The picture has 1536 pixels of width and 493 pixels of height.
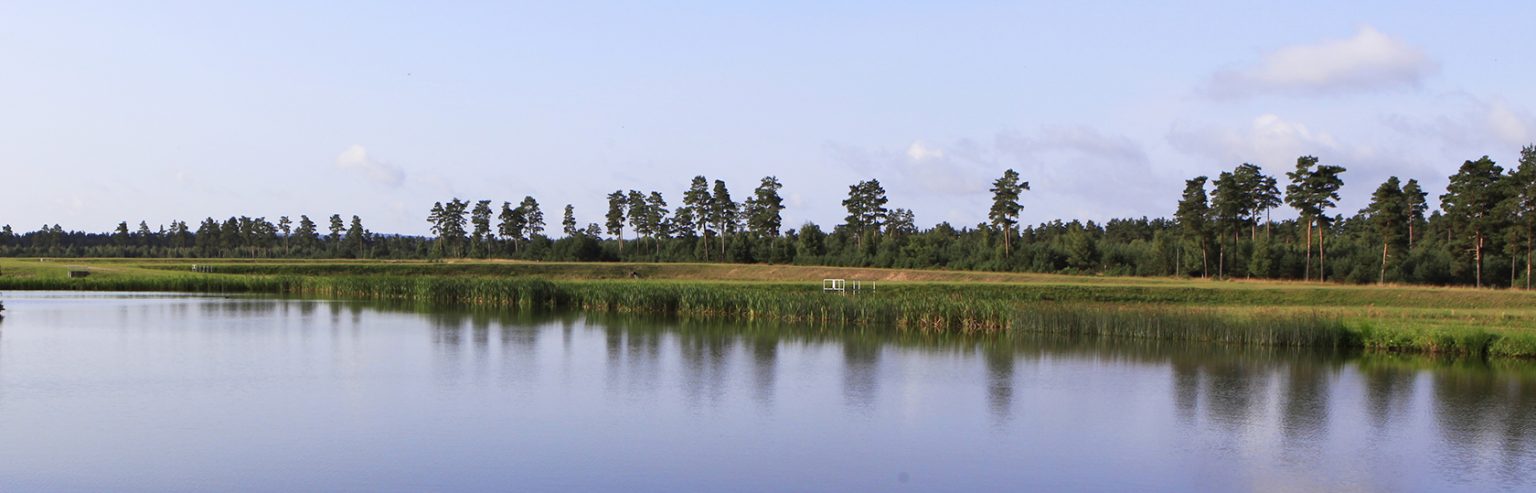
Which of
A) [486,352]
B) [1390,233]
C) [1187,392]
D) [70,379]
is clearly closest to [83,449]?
[70,379]

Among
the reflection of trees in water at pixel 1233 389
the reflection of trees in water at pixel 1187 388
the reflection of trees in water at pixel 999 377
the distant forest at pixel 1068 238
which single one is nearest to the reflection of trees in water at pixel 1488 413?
the reflection of trees in water at pixel 1233 389

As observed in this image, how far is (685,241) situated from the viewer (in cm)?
8850

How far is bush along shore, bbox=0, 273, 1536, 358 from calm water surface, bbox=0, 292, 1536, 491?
1.70m

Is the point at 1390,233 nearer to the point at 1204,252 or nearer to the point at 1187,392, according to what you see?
the point at 1204,252

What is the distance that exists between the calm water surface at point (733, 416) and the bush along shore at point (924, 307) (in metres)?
1.70

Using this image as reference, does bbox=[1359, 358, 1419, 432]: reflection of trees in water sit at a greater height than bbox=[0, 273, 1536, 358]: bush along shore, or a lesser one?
lesser

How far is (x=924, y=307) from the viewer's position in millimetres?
35750

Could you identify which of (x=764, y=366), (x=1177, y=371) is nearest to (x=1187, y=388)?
(x=1177, y=371)

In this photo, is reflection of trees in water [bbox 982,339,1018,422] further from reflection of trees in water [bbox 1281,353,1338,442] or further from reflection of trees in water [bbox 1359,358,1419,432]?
reflection of trees in water [bbox 1359,358,1419,432]

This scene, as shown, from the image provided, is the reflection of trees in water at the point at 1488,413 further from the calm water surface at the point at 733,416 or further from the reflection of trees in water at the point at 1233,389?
the reflection of trees in water at the point at 1233,389

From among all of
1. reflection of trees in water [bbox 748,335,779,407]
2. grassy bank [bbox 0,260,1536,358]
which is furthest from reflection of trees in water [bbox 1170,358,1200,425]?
reflection of trees in water [bbox 748,335,779,407]

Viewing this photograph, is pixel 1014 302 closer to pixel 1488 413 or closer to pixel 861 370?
pixel 861 370

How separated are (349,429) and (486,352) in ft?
34.5

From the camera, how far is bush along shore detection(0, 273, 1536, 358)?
29.5m
